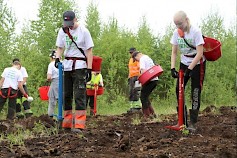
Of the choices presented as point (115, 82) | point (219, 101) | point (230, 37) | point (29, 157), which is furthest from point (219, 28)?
point (29, 157)

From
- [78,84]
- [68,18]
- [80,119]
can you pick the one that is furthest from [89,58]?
[80,119]

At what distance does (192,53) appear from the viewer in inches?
270

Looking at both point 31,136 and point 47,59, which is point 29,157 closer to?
point 31,136

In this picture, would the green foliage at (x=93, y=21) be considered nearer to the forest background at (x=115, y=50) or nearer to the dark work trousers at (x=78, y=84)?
the forest background at (x=115, y=50)

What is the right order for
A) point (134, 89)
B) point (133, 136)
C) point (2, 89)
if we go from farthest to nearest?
point (134, 89)
point (2, 89)
point (133, 136)

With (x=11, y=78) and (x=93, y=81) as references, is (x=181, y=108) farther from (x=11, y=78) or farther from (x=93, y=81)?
(x=93, y=81)

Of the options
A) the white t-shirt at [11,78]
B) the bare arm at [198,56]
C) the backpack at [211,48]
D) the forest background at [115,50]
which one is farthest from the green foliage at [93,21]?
the bare arm at [198,56]

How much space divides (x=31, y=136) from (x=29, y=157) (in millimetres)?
1885

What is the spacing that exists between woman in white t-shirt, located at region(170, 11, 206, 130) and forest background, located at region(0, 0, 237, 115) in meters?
12.1

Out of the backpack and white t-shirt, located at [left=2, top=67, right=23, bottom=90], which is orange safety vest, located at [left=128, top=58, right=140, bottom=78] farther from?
the backpack

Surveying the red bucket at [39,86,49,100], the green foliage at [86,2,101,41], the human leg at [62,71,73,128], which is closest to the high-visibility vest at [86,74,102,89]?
the red bucket at [39,86,49,100]

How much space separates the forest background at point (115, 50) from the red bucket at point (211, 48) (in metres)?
12.3

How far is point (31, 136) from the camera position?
6078 millimetres

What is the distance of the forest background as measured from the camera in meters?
19.7
